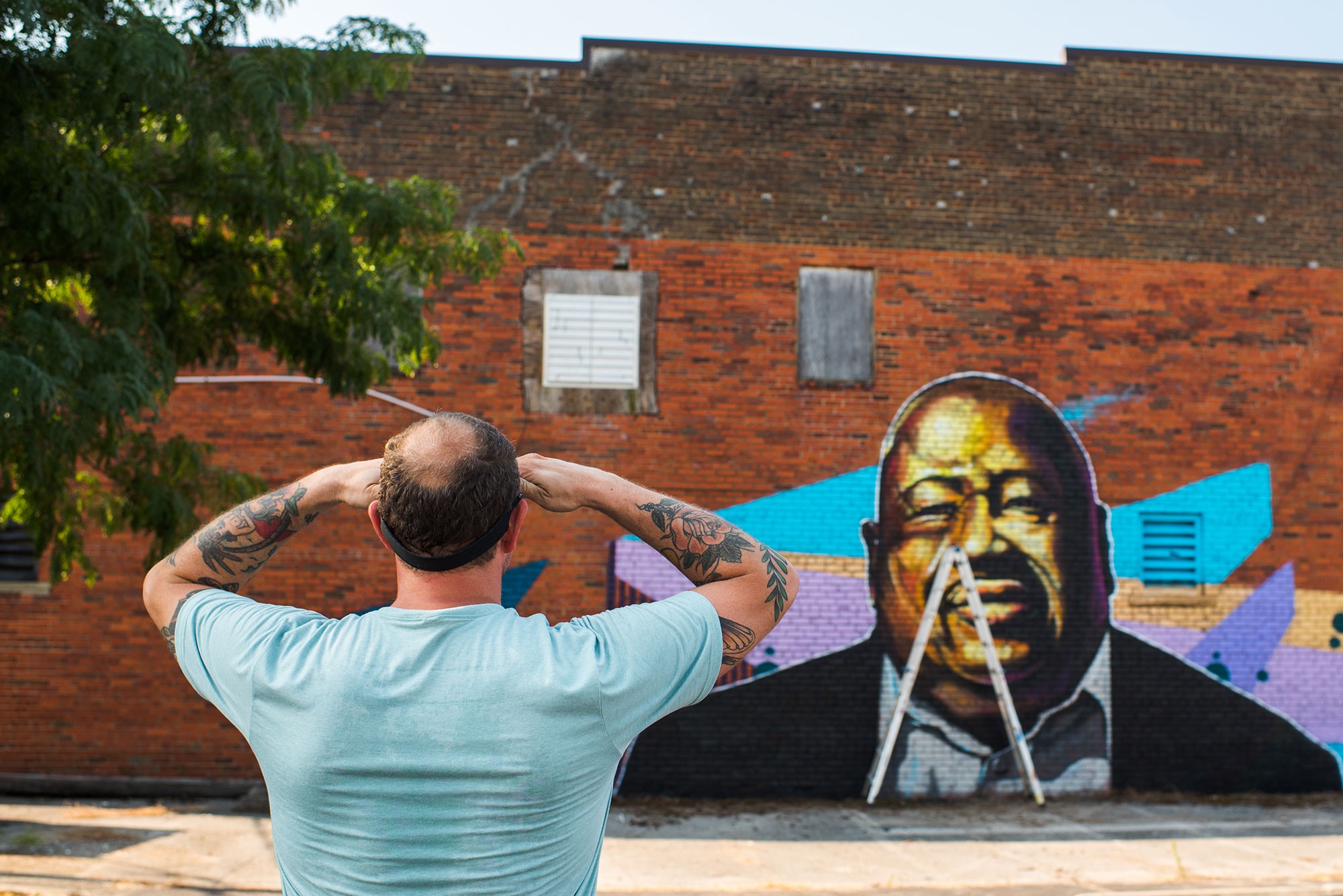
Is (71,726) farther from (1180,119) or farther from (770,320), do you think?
(1180,119)

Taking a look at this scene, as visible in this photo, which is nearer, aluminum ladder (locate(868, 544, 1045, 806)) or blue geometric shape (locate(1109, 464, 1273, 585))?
aluminum ladder (locate(868, 544, 1045, 806))

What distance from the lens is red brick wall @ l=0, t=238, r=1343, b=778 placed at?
29.8 ft

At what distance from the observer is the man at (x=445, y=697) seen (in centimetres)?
147

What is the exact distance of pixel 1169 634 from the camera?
9.86m

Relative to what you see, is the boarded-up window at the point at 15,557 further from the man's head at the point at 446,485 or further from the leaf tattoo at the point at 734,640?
the leaf tattoo at the point at 734,640

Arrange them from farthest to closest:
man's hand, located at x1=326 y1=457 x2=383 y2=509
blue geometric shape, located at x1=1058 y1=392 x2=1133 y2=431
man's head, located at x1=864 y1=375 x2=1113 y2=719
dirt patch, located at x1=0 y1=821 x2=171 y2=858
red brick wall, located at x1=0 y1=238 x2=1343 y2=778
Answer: blue geometric shape, located at x1=1058 y1=392 x2=1133 y2=431
man's head, located at x1=864 y1=375 x2=1113 y2=719
red brick wall, located at x1=0 y1=238 x2=1343 y2=778
dirt patch, located at x1=0 y1=821 x2=171 y2=858
man's hand, located at x1=326 y1=457 x2=383 y2=509

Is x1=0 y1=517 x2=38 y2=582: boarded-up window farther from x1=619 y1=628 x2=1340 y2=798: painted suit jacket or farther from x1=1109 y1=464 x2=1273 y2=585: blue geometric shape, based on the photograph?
x1=1109 y1=464 x2=1273 y2=585: blue geometric shape

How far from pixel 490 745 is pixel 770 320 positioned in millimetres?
8545

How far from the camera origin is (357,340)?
597cm

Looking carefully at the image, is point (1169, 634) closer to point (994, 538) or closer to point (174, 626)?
point (994, 538)

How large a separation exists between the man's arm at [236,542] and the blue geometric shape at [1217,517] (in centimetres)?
945

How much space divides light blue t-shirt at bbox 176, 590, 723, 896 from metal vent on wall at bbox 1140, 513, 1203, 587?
955 cm

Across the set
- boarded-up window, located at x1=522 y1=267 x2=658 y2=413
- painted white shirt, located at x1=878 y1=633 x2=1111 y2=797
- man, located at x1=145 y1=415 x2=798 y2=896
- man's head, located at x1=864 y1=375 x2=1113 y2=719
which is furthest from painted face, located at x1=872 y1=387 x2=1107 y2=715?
man, located at x1=145 y1=415 x2=798 y2=896

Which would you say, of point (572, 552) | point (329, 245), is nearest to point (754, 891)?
point (572, 552)
